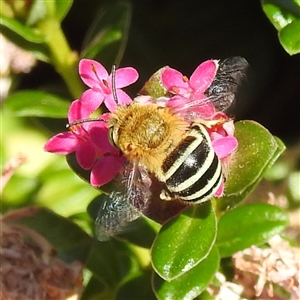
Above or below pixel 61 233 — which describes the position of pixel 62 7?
above

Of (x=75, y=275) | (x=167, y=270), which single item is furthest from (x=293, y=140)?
(x=167, y=270)

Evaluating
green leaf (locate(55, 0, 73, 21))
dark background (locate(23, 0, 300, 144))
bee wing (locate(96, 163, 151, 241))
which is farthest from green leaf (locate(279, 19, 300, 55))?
dark background (locate(23, 0, 300, 144))

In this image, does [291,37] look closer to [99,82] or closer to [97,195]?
[99,82]

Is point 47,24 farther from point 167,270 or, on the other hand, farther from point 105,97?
point 167,270

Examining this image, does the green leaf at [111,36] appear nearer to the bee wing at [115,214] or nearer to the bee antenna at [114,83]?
the bee antenna at [114,83]

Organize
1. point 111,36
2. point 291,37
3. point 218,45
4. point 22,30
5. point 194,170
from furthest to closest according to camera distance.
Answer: point 218,45 < point 111,36 < point 22,30 < point 291,37 < point 194,170

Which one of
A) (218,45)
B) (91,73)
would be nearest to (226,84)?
(91,73)
